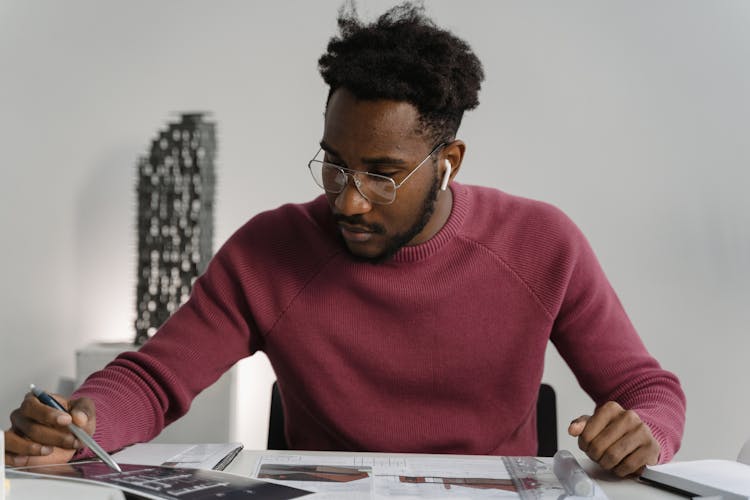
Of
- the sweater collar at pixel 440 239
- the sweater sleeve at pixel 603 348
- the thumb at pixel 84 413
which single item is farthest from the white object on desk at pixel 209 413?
the thumb at pixel 84 413

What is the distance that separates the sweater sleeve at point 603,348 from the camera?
134 centimetres

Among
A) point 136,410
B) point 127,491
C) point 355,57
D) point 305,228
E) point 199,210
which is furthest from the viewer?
point 199,210

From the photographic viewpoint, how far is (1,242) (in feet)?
9.46

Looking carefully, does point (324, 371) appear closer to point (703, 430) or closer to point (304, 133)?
point (304, 133)

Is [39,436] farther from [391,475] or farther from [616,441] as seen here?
[616,441]

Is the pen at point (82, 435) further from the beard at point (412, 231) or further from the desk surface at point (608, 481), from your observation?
the beard at point (412, 231)

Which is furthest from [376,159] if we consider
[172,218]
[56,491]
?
[172,218]

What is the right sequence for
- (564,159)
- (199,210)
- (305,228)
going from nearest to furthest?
(305,228) < (199,210) < (564,159)

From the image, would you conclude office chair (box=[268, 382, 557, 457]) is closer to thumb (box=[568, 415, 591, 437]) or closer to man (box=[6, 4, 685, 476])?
man (box=[6, 4, 685, 476])

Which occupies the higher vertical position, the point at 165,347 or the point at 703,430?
the point at 165,347

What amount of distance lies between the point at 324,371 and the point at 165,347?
275 mm

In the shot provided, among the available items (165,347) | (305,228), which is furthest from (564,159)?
(165,347)

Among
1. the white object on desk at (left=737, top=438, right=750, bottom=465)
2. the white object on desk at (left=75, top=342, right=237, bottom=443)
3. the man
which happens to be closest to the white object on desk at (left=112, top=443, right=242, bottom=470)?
the man

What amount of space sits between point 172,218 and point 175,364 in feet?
4.13
